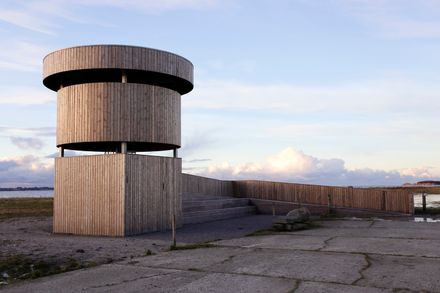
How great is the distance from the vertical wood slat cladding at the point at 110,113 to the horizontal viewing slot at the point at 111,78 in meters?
0.68

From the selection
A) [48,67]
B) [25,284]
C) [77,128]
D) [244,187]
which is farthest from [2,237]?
[244,187]

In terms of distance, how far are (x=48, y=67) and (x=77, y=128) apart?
321cm

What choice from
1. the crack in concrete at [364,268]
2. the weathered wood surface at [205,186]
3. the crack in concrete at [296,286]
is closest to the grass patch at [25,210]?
the weathered wood surface at [205,186]

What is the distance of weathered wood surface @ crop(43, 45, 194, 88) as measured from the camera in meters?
18.2

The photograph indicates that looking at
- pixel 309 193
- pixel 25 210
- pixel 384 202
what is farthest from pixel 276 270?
pixel 25 210

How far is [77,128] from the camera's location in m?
18.6

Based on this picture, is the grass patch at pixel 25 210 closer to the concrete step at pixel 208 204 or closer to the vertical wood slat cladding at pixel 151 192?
the concrete step at pixel 208 204

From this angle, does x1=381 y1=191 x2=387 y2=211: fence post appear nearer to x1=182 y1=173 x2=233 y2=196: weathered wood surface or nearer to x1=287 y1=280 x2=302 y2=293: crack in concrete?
x1=182 y1=173 x2=233 y2=196: weathered wood surface

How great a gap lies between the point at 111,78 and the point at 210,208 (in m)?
9.59

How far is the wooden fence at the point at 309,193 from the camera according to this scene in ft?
82.8

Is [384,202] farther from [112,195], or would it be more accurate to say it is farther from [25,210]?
[25,210]

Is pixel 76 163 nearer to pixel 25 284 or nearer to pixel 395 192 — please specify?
pixel 25 284

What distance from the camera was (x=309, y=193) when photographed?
2909cm

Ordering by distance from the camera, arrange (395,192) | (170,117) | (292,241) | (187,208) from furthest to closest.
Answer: (395,192) < (187,208) < (170,117) < (292,241)
